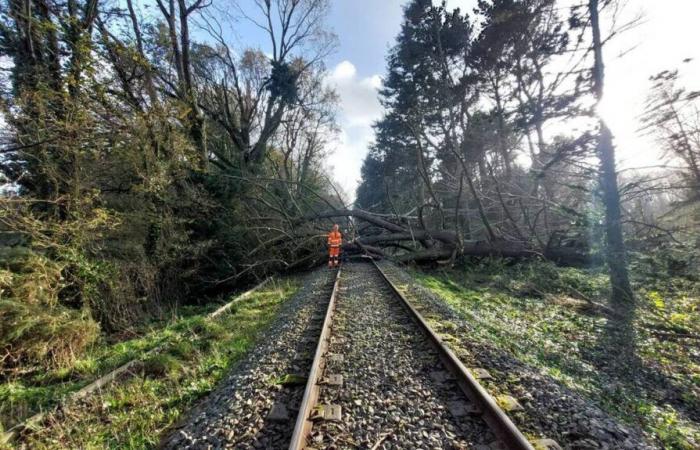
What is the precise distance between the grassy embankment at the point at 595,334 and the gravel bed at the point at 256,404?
2779 millimetres

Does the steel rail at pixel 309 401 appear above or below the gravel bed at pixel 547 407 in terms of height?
above

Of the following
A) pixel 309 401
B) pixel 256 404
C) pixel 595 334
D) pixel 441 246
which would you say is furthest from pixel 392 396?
pixel 441 246

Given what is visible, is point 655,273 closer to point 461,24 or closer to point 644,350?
point 644,350

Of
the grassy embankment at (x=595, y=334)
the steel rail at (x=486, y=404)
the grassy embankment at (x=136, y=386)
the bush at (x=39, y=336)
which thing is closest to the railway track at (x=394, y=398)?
the steel rail at (x=486, y=404)

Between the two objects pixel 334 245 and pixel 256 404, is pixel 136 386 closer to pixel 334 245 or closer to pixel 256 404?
pixel 256 404

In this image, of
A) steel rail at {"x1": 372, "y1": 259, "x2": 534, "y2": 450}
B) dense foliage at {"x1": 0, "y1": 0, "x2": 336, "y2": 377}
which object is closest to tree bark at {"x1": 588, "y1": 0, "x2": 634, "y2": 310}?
steel rail at {"x1": 372, "y1": 259, "x2": 534, "y2": 450}

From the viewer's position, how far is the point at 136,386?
3828 millimetres

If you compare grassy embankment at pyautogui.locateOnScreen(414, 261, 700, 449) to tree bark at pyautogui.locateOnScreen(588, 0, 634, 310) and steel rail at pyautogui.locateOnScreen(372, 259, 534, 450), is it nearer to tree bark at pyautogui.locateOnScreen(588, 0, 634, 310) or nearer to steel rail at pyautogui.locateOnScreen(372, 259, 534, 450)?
tree bark at pyautogui.locateOnScreen(588, 0, 634, 310)

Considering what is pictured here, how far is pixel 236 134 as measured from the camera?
19.0 metres

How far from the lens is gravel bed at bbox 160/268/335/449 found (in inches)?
105

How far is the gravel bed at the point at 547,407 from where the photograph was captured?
2.58 metres

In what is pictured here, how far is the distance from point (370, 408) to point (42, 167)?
23.1 feet

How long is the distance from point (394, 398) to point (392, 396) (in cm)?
4

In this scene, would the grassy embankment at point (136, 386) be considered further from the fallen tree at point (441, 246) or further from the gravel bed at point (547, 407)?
the fallen tree at point (441, 246)
